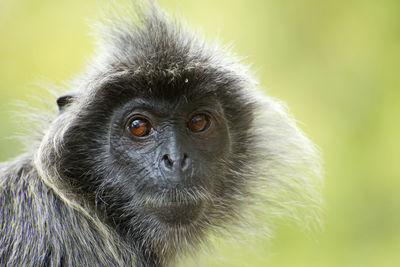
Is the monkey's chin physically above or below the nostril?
below

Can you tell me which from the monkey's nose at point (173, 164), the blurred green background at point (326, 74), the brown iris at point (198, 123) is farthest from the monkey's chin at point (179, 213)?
the blurred green background at point (326, 74)

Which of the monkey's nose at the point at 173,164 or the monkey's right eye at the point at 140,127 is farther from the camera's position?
the monkey's right eye at the point at 140,127

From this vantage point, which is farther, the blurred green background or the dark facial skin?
the blurred green background

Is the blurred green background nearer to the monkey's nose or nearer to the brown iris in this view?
the brown iris

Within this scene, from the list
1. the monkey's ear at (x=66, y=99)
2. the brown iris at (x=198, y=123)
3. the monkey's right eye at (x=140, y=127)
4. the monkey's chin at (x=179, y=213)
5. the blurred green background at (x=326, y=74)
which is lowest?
the monkey's chin at (x=179, y=213)

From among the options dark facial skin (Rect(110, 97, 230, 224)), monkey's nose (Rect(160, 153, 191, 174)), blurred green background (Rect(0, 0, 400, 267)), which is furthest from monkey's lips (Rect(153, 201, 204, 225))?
blurred green background (Rect(0, 0, 400, 267))

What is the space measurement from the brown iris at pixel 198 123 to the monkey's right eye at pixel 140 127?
0.37 m

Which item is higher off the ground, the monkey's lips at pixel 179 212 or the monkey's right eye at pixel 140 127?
the monkey's right eye at pixel 140 127

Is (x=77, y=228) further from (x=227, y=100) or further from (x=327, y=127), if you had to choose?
(x=327, y=127)

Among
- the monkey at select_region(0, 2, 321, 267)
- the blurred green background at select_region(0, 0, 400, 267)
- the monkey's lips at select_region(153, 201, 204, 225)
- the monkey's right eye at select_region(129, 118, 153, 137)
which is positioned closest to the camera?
the monkey at select_region(0, 2, 321, 267)

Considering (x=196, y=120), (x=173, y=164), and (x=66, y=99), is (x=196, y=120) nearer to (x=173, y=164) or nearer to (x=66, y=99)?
(x=173, y=164)

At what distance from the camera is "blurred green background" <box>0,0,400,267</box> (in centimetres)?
981

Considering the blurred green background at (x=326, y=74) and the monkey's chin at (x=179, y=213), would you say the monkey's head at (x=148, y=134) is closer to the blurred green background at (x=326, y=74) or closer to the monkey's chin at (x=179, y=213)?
the monkey's chin at (x=179, y=213)

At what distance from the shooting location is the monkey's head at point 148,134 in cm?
461
